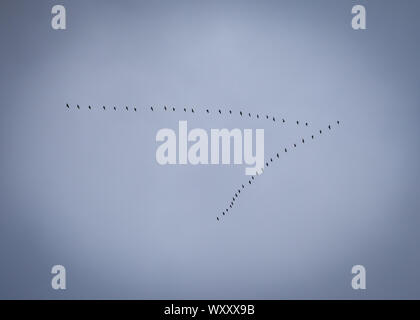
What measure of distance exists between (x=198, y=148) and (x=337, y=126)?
0.65 meters

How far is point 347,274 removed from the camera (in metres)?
2.14

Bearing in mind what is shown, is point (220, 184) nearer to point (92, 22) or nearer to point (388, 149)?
point (388, 149)

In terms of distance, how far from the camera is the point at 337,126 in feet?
6.93

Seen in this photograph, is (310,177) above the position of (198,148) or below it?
below

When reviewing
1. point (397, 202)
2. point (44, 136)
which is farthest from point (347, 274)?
point (44, 136)

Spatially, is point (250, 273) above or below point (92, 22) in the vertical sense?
below

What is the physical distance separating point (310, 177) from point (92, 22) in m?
1.24

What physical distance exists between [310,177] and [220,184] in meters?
0.42

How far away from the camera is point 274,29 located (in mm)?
2111
